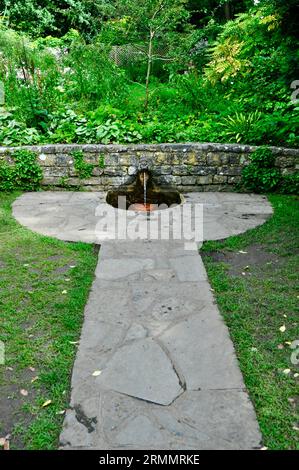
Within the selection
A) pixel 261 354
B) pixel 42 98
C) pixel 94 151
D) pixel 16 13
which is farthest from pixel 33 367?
pixel 16 13

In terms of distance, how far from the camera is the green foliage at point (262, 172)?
5.54 m

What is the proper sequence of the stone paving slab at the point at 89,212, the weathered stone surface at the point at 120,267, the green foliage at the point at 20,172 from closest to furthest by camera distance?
the weathered stone surface at the point at 120,267, the stone paving slab at the point at 89,212, the green foliage at the point at 20,172

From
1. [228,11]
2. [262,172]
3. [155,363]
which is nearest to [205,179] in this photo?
[262,172]

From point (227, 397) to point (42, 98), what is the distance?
Answer: 562cm

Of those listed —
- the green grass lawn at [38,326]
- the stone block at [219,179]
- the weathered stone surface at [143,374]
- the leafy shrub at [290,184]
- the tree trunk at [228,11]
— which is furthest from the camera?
the tree trunk at [228,11]

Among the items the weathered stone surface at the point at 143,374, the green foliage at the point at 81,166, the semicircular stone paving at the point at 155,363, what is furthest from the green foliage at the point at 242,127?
the weathered stone surface at the point at 143,374

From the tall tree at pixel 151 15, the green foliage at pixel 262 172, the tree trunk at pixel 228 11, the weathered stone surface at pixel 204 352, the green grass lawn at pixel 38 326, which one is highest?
the tree trunk at pixel 228 11

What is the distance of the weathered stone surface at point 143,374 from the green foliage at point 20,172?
12.5ft

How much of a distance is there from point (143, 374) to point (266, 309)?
109 cm

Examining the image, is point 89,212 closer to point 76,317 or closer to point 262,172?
point 76,317

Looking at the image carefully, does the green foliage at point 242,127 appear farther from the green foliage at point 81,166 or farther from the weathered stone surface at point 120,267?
the weathered stone surface at point 120,267

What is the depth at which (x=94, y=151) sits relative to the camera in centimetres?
576

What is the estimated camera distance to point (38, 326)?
2.79 meters

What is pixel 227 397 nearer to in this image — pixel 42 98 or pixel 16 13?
pixel 42 98
